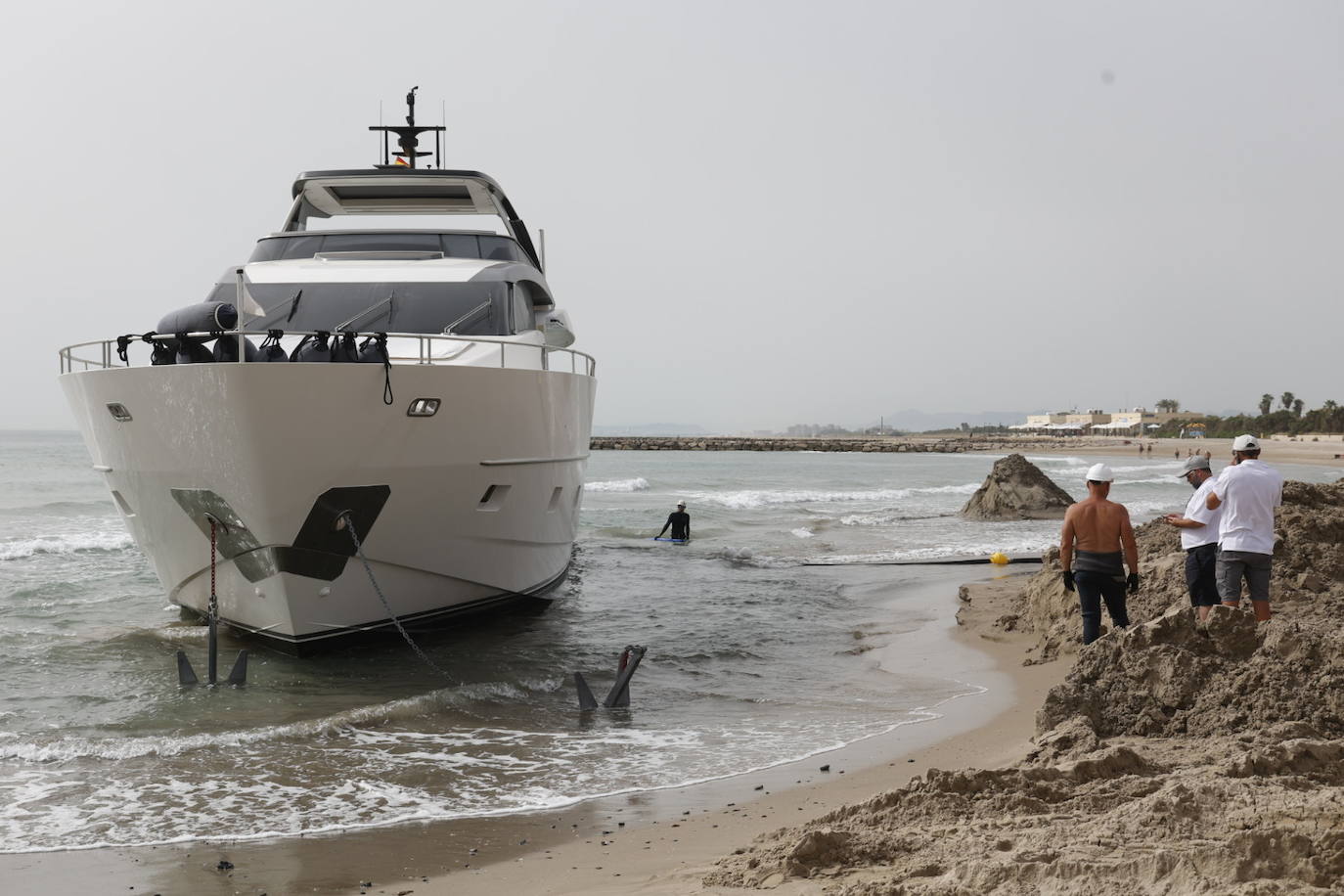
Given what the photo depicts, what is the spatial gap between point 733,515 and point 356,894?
2610cm

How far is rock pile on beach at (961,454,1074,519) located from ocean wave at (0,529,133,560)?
1939 cm

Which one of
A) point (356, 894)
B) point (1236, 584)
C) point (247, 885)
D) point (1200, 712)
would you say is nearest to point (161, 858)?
point (247, 885)

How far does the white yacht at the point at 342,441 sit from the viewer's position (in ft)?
25.3

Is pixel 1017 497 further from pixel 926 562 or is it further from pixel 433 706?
pixel 433 706

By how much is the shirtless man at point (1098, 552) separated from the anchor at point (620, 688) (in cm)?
311

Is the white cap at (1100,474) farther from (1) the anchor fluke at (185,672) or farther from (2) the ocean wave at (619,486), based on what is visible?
(2) the ocean wave at (619,486)

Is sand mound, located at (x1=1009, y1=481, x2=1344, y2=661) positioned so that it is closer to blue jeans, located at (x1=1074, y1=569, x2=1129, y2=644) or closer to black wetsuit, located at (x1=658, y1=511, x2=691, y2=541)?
blue jeans, located at (x1=1074, y1=569, x2=1129, y2=644)

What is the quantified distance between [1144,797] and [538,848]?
262cm

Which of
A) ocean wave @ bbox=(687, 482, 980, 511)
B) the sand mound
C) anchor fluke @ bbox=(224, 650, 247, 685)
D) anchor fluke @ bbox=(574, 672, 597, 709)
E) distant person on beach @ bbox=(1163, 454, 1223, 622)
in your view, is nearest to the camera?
distant person on beach @ bbox=(1163, 454, 1223, 622)

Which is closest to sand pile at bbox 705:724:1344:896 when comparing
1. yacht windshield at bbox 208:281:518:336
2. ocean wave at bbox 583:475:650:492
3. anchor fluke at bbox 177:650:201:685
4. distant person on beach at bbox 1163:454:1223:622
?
distant person on beach at bbox 1163:454:1223:622

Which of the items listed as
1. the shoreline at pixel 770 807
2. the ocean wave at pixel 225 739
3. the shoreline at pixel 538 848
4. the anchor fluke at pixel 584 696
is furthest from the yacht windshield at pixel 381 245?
the shoreline at pixel 538 848

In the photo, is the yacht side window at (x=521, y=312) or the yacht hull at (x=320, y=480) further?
the yacht side window at (x=521, y=312)

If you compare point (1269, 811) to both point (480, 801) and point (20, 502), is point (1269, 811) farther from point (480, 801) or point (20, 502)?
point (20, 502)

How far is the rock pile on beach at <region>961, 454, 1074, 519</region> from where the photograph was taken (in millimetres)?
25047
